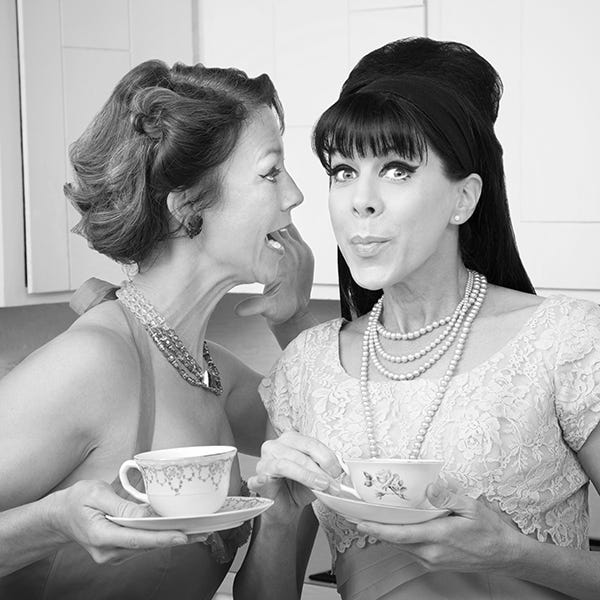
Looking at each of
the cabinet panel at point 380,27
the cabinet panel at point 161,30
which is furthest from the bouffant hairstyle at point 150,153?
the cabinet panel at point 161,30

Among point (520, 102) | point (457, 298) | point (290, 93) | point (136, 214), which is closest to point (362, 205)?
point (457, 298)

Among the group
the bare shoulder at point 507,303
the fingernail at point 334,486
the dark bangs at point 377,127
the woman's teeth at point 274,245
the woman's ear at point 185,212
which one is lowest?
the fingernail at point 334,486

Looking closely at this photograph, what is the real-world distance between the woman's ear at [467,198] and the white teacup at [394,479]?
1.21 feet

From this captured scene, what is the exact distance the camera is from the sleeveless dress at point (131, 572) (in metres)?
1.43

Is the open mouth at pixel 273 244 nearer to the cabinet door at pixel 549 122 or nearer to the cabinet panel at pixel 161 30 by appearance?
the cabinet door at pixel 549 122

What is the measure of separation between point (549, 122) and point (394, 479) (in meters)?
1.07

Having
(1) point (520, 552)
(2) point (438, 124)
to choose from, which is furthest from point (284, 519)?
(2) point (438, 124)

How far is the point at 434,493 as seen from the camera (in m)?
1.21

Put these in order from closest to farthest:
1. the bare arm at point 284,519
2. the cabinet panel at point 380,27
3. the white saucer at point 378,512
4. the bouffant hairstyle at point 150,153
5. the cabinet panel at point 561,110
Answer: the white saucer at point 378,512 < the bare arm at point 284,519 < the bouffant hairstyle at point 150,153 < the cabinet panel at point 561,110 < the cabinet panel at point 380,27

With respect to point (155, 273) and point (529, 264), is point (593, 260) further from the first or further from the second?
point (155, 273)

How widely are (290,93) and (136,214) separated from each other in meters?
0.89

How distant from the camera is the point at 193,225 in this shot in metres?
1.53

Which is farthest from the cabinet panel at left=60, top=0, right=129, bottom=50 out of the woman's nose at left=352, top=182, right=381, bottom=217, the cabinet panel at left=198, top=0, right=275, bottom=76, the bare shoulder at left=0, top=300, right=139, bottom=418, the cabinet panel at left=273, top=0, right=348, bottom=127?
the woman's nose at left=352, top=182, right=381, bottom=217

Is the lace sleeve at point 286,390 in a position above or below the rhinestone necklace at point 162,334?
below
